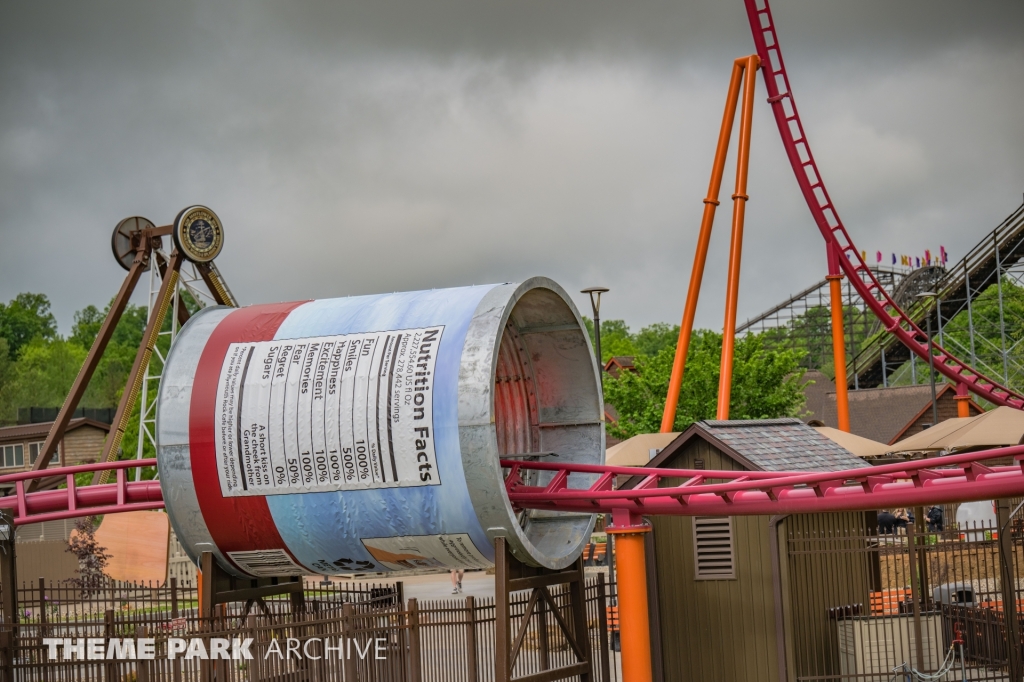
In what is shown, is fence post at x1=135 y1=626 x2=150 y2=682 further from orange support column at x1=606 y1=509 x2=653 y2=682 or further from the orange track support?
the orange track support

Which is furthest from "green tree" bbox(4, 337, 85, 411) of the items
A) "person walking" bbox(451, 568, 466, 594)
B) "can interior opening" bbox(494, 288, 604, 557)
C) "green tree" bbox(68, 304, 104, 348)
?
"can interior opening" bbox(494, 288, 604, 557)

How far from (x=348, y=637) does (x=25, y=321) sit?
117890 millimetres

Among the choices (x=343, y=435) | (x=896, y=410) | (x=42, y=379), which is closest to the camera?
(x=343, y=435)

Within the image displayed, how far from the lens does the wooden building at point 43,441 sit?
171 feet

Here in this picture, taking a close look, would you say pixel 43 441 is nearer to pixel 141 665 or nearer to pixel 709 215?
pixel 709 215

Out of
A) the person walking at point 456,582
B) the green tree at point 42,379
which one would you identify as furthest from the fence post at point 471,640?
the green tree at point 42,379

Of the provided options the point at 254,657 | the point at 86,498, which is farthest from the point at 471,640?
the point at 86,498

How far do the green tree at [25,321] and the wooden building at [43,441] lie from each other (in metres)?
61.3

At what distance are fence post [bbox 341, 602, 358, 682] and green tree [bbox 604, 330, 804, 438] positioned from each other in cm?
2689

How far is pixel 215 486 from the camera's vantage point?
13516mm

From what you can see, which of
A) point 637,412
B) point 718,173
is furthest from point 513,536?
point 637,412

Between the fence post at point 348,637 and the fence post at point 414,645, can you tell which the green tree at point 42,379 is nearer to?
the fence post at point 414,645

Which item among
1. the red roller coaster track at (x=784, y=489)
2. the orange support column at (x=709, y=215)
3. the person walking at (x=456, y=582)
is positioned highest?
the orange support column at (x=709, y=215)

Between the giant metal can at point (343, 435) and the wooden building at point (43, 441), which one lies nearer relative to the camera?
the giant metal can at point (343, 435)
